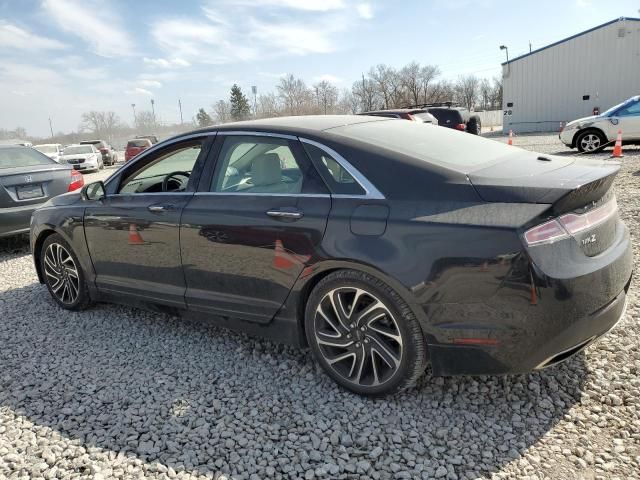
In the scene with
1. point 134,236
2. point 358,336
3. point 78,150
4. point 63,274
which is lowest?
point 358,336

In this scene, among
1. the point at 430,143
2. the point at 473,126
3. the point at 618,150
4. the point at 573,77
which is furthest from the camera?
the point at 573,77

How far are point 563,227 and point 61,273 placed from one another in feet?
13.6

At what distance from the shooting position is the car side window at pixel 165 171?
369 cm

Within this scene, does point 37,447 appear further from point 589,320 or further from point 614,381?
point 614,381

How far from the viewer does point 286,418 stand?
2.77 meters

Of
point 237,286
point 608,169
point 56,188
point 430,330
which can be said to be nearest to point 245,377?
point 237,286

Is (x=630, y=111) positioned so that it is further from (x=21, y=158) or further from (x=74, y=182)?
(x=21, y=158)

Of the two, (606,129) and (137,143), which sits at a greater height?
(137,143)

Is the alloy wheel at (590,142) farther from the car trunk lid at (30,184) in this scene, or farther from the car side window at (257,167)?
the car side window at (257,167)

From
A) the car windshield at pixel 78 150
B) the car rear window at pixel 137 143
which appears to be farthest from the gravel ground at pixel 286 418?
the car windshield at pixel 78 150

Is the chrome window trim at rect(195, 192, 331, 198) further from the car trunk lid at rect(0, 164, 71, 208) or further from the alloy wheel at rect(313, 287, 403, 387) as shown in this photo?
the car trunk lid at rect(0, 164, 71, 208)

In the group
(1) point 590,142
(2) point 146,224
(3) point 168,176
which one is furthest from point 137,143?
(2) point 146,224

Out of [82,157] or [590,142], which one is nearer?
[590,142]

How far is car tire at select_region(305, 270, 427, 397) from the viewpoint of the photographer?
263 centimetres
